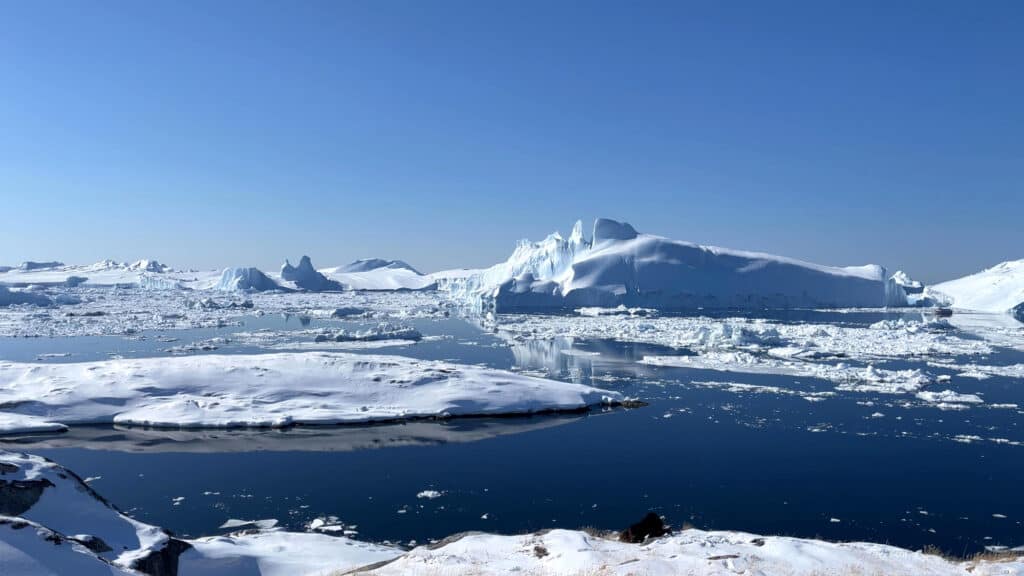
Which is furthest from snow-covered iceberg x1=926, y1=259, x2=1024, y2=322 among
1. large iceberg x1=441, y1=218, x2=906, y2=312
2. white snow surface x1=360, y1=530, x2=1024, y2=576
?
white snow surface x1=360, y1=530, x2=1024, y2=576

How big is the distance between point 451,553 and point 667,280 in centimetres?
6687

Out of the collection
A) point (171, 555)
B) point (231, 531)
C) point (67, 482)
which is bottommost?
point (231, 531)

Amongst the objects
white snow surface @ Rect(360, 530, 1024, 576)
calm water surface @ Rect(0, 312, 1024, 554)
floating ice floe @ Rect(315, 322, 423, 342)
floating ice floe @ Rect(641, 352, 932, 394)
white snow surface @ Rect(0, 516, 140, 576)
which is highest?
white snow surface @ Rect(0, 516, 140, 576)

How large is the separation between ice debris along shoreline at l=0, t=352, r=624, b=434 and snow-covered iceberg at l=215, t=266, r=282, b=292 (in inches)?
3302

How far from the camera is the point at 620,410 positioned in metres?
24.5

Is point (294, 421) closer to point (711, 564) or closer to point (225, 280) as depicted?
point (711, 564)

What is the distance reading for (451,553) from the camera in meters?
9.67

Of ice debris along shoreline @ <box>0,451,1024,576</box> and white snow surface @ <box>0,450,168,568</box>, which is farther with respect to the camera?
white snow surface @ <box>0,450,168,568</box>

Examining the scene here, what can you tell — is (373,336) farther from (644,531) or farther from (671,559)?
(671,559)

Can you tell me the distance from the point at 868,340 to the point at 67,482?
144ft

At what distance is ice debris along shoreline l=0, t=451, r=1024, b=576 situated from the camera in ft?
28.2

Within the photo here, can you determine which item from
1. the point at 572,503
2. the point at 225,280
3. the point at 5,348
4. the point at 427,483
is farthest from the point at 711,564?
the point at 225,280

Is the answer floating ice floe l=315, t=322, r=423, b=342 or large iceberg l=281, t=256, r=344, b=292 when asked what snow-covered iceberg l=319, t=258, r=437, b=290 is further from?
floating ice floe l=315, t=322, r=423, b=342

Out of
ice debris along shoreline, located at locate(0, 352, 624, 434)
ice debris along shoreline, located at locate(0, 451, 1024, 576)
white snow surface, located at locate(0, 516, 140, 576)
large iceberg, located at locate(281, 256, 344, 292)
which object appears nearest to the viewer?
white snow surface, located at locate(0, 516, 140, 576)
